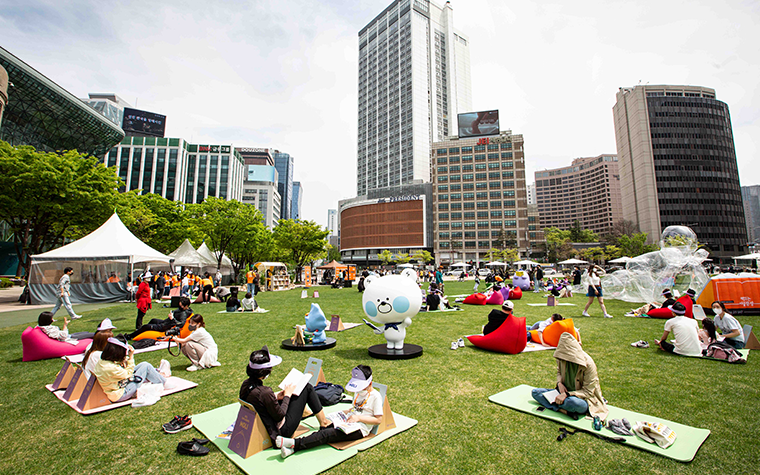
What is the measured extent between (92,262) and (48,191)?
5.34m

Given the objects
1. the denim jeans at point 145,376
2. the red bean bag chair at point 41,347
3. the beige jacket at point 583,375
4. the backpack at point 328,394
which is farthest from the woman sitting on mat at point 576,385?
the red bean bag chair at point 41,347

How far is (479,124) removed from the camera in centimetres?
9581

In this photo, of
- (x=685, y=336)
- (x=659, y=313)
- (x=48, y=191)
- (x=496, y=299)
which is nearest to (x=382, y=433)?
(x=685, y=336)

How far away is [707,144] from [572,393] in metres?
125

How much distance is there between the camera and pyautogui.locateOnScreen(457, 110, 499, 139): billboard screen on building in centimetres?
9494

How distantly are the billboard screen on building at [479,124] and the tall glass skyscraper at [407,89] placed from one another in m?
21.3

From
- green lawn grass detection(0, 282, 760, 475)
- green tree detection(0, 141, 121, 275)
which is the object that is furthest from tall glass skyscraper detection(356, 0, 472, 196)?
green lawn grass detection(0, 282, 760, 475)

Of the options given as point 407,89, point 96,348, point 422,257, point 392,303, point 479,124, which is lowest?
point 96,348

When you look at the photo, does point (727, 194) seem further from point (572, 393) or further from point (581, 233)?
point (572, 393)

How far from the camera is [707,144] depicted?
93.7 meters

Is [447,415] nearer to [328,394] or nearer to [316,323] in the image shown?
[328,394]

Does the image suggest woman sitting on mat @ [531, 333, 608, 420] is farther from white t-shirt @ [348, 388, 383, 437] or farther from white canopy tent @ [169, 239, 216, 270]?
white canopy tent @ [169, 239, 216, 270]

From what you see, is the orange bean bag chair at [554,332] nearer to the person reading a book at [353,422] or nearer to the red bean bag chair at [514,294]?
the person reading a book at [353,422]

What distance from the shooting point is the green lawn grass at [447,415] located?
4.00m
